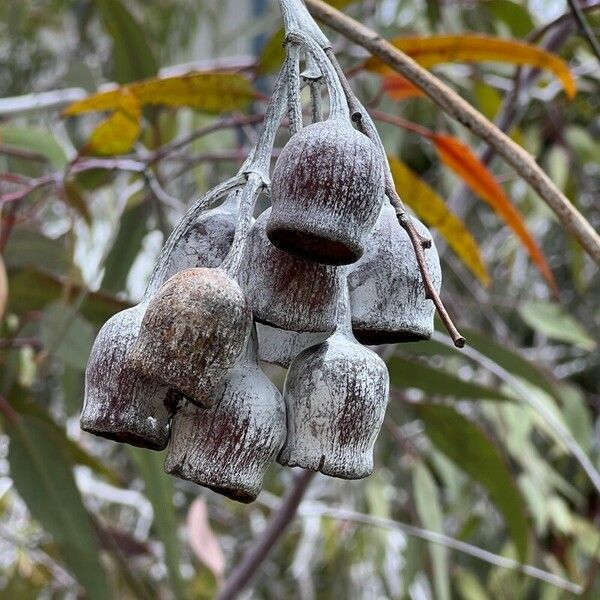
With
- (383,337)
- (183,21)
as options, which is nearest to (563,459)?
(183,21)

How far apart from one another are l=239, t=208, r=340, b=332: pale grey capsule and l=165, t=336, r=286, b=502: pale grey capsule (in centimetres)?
3

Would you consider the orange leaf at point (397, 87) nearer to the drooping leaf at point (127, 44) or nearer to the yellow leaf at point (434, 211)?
the yellow leaf at point (434, 211)

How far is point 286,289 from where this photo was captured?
494mm

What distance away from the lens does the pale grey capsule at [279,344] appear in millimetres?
544

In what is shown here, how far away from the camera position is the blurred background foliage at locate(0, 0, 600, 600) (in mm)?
1371

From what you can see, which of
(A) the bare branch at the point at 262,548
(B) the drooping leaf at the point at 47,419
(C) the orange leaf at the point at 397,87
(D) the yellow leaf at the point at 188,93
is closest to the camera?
(D) the yellow leaf at the point at 188,93

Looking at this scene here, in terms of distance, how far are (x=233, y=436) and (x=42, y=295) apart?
0.93 m

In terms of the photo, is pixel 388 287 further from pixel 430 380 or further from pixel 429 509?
pixel 429 509

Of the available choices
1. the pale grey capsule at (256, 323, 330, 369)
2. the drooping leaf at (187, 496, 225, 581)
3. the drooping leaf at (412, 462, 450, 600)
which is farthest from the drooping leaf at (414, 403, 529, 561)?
the pale grey capsule at (256, 323, 330, 369)

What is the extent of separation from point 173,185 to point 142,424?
2.19 meters

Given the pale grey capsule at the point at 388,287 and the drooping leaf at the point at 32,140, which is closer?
the pale grey capsule at the point at 388,287

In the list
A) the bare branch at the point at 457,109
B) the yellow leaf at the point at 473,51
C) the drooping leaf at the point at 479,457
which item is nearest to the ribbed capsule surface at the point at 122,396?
the bare branch at the point at 457,109

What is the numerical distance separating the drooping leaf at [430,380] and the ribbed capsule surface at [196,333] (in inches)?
36.6

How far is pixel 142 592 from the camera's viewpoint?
4.75 feet
